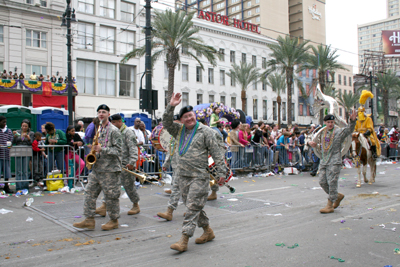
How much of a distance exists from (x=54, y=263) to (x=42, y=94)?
85.7ft

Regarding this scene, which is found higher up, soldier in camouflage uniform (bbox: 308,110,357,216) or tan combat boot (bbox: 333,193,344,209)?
soldier in camouflage uniform (bbox: 308,110,357,216)

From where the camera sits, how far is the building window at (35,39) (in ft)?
97.8

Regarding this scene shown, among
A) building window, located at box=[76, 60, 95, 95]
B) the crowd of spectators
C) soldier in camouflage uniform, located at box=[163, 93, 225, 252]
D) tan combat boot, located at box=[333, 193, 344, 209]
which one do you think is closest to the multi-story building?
building window, located at box=[76, 60, 95, 95]

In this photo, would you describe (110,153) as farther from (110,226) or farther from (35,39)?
(35,39)

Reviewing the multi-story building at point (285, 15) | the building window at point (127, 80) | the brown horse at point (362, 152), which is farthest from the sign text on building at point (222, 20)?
the brown horse at point (362, 152)

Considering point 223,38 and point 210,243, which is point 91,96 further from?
point 210,243

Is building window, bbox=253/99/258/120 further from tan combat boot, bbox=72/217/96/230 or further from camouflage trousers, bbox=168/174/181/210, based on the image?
tan combat boot, bbox=72/217/96/230

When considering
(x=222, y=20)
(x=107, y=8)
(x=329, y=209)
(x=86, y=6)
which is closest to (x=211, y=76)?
(x=222, y=20)

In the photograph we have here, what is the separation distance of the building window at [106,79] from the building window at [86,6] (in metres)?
5.05

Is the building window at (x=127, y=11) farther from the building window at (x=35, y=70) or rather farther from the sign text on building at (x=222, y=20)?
the sign text on building at (x=222, y=20)

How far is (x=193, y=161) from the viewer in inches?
191

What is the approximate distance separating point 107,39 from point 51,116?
61.2 feet

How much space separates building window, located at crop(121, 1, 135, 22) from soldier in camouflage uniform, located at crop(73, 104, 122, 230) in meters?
32.8

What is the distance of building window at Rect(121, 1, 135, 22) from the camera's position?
118ft
